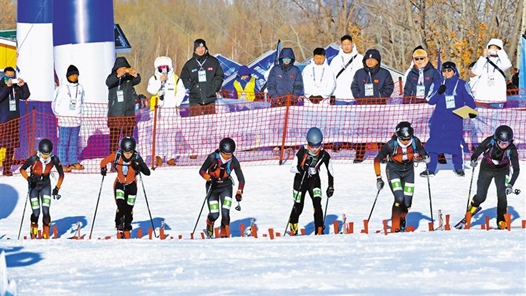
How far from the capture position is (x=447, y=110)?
17.5 m

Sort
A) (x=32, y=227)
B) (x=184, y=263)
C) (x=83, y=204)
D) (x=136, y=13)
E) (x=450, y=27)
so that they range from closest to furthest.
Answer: (x=184, y=263)
(x=32, y=227)
(x=83, y=204)
(x=450, y=27)
(x=136, y=13)

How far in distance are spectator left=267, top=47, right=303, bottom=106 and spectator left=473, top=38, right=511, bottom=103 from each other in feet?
8.65

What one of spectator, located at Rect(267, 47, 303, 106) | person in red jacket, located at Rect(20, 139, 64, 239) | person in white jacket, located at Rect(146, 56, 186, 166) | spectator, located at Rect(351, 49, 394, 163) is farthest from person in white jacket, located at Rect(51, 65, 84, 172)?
spectator, located at Rect(351, 49, 394, 163)

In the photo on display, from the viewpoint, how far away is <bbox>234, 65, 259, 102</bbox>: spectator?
80.5 feet

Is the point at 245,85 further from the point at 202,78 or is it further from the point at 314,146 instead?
the point at 314,146

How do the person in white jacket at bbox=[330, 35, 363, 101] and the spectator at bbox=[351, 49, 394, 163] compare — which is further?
the person in white jacket at bbox=[330, 35, 363, 101]

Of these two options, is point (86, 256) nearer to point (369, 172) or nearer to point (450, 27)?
point (369, 172)

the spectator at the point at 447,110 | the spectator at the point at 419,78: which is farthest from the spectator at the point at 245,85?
the spectator at the point at 447,110

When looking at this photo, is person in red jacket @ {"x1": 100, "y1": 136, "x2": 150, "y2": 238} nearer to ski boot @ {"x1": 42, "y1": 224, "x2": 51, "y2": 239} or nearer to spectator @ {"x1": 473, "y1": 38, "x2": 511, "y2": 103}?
ski boot @ {"x1": 42, "y1": 224, "x2": 51, "y2": 239}

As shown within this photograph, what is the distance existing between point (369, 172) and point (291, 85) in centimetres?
178

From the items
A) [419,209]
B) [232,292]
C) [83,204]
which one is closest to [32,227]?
[83,204]

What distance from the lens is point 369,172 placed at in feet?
59.5

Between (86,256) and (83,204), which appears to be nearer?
(86,256)

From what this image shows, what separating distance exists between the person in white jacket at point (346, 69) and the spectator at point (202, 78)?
1.76 metres
